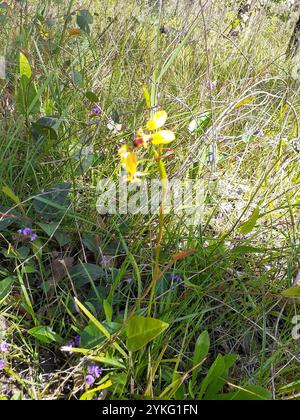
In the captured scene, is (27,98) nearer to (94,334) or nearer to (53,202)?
(53,202)

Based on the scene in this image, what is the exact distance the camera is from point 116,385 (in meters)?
0.79

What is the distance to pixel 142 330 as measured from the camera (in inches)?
28.9

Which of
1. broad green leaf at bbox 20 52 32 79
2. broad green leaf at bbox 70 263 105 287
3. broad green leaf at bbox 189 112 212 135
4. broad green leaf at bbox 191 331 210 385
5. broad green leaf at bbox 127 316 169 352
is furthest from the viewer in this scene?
broad green leaf at bbox 189 112 212 135

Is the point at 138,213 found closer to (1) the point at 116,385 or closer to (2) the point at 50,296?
(2) the point at 50,296

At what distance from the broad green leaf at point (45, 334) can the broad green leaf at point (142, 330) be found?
0.18 m

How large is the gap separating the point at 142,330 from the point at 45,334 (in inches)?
8.9

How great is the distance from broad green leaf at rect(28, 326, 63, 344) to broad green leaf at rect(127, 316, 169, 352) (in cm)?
18

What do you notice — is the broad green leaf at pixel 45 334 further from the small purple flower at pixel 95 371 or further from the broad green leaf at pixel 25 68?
the broad green leaf at pixel 25 68

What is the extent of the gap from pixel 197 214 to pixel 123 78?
80cm

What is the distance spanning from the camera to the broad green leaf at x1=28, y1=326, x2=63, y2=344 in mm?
835

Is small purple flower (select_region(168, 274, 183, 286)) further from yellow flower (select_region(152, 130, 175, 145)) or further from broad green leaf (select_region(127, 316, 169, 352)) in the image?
yellow flower (select_region(152, 130, 175, 145))

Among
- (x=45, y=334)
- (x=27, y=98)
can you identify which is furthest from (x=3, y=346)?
(x=27, y=98)

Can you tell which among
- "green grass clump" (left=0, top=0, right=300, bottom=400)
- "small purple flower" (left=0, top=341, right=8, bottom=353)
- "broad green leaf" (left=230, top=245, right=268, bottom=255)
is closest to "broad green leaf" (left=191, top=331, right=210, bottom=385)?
"green grass clump" (left=0, top=0, right=300, bottom=400)

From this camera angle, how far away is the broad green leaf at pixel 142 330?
2.34ft
